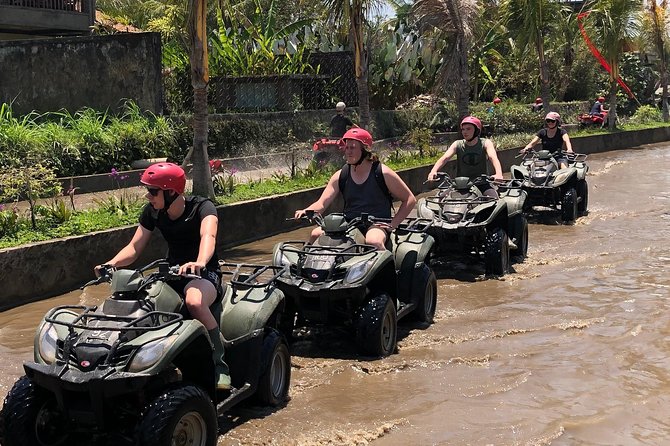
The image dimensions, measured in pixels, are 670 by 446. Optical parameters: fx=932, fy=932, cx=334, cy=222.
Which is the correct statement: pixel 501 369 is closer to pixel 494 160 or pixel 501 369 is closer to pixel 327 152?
pixel 494 160

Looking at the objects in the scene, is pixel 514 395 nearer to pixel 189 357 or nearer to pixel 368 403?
pixel 368 403

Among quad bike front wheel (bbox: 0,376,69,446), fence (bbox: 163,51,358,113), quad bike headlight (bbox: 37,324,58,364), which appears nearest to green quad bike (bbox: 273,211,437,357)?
quad bike headlight (bbox: 37,324,58,364)

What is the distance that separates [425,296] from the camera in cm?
838

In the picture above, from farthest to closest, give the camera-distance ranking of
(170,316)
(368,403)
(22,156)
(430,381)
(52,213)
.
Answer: (22,156)
(52,213)
(430,381)
(368,403)
(170,316)

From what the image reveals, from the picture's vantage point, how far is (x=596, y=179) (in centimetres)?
2173

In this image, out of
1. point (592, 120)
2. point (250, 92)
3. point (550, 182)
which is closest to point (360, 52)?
point (250, 92)

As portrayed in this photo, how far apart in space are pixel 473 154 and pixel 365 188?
3.58 meters

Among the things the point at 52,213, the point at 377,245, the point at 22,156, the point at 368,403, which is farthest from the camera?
the point at 22,156

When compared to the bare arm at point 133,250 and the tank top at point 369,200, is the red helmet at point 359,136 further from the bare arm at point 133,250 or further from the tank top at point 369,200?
the bare arm at point 133,250

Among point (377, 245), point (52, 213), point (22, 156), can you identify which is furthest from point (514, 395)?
point (22, 156)

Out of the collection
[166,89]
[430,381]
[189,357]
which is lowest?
[430,381]

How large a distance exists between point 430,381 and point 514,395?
673mm

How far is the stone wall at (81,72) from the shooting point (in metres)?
18.3

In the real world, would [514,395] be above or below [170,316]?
below
